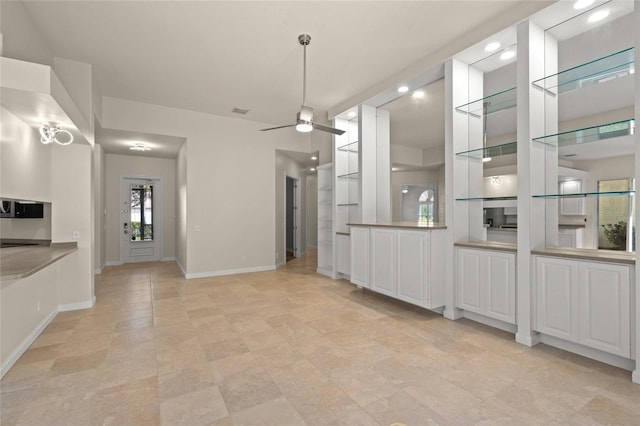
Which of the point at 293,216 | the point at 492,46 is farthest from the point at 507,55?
the point at 293,216

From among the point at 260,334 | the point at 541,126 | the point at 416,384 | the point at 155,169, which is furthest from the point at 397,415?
the point at 155,169

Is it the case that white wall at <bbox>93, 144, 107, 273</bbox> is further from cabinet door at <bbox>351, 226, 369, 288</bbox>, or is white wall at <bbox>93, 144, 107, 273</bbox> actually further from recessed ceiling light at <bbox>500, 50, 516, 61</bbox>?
recessed ceiling light at <bbox>500, 50, 516, 61</bbox>

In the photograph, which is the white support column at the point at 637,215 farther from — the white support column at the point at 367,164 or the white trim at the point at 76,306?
the white trim at the point at 76,306

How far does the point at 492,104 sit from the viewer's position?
3.62 metres

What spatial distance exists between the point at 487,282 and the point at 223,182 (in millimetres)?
5250

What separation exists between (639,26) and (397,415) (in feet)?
11.0

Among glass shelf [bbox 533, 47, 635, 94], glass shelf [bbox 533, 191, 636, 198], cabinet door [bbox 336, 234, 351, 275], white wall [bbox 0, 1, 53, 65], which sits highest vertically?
white wall [bbox 0, 1, 53, 65]

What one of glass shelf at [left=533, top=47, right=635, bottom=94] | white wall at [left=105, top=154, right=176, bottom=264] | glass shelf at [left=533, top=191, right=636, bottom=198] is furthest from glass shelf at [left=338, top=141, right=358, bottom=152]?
white wall at [left=105, top=154, right=176, bottom=264]

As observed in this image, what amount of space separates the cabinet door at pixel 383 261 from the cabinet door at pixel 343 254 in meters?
1.23

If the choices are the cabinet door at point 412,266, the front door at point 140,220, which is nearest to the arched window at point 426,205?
the cabinet door at point 412,266

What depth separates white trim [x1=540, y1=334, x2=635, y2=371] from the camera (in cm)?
248

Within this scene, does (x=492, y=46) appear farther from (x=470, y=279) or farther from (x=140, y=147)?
(x=140, y=147)

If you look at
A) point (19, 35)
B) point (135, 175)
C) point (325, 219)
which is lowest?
point (325, 219)

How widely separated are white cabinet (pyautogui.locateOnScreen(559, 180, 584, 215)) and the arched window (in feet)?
12.1
